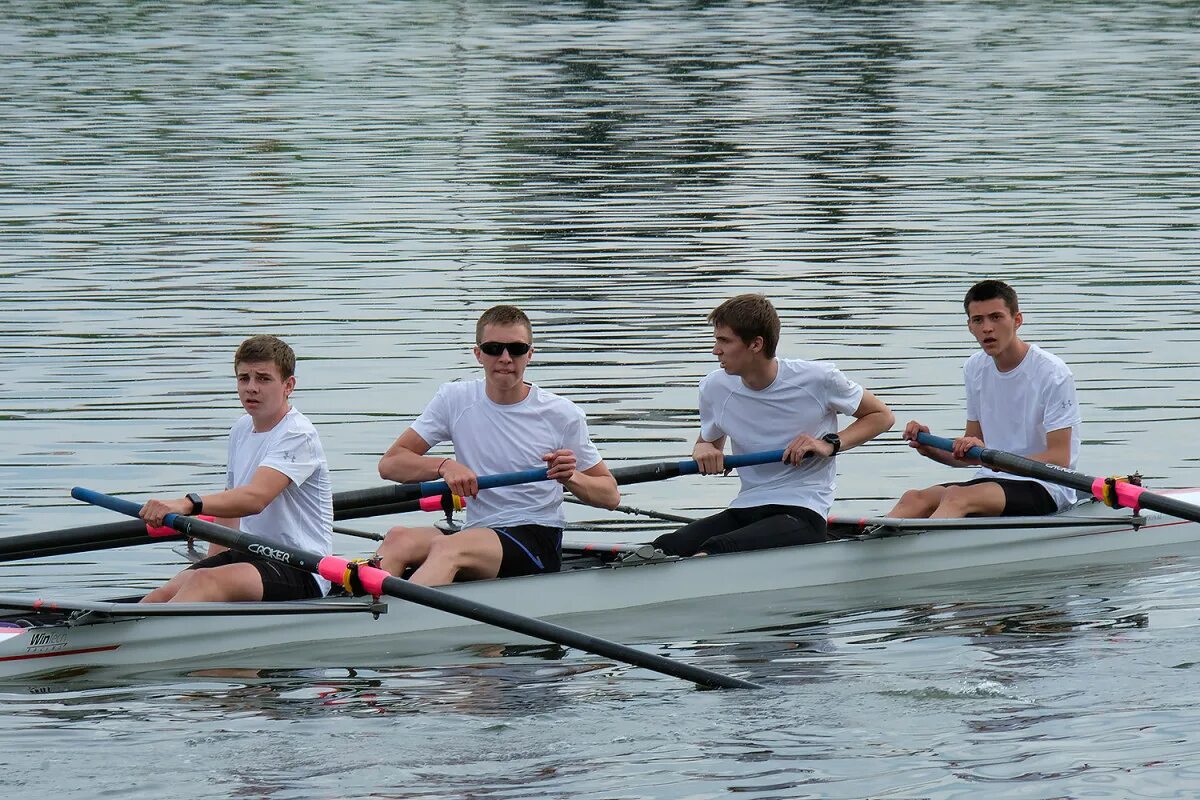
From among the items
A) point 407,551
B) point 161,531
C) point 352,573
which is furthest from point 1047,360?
point 161,531

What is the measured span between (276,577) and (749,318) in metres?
2.96

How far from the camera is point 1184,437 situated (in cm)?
1514

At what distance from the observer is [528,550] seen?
414 inches

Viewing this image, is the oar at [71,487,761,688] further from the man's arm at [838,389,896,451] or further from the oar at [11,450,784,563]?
the man's arm at [838,389,896,451]

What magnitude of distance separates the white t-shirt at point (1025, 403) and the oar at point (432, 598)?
3303mm

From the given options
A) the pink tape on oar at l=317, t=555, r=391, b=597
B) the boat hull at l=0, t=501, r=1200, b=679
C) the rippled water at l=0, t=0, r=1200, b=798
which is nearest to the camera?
the rippled water at l=0, t=0, r=1200, b=798

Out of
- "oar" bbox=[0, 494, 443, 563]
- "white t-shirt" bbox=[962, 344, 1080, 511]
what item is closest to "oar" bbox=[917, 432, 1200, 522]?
"white t-shirt" bbox=[962, 344, 1080, 511]

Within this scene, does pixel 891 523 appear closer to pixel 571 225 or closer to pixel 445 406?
pixel 445 406

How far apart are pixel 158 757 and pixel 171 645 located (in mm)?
1452

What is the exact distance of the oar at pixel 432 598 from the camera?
9219mm

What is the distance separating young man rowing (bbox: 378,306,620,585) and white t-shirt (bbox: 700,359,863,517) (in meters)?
0.99

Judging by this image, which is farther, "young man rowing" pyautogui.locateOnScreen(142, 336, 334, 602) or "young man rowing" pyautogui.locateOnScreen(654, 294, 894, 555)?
"young man rowing" pyautogui.locateOnScreen(654, 294, 894, 555)

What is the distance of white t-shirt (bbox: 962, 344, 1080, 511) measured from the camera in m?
11.7

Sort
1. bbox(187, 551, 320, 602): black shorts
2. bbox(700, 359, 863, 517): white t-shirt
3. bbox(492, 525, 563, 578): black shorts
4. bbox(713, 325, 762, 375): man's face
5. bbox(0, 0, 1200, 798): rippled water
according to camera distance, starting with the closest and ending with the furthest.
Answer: bbox(0, 0, 1200, 798): rippled water
bbox(187, 551, 320, 602): black shorts
bbox(492, 525, 563, 578): black shorts
bbox(713, 325, 762, 375): man's face
bbox(700, 359, 863, 517): white t-shirt
